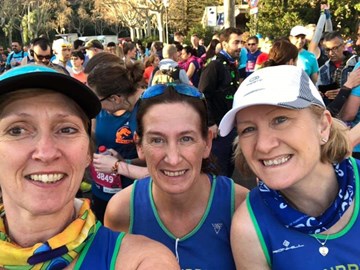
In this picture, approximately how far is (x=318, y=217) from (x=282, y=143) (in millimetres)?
357

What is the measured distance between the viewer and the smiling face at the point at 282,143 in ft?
5.58

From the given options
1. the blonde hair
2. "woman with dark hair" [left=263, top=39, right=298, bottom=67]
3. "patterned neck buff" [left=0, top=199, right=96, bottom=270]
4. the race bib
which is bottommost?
the race bib

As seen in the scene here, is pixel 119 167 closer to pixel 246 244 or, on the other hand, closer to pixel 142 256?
pixel 246 244

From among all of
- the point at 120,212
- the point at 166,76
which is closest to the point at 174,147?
the point at 120,212

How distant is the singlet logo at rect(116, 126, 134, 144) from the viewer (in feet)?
10.5

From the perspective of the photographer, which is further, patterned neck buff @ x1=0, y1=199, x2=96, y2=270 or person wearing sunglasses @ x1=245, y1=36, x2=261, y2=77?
person wearing sunglasses @ x1=245, y1=36, x2=261, y2=77

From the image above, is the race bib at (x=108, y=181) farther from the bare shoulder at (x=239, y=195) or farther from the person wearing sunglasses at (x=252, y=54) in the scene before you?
the person wearing sunglasses at (x=252, y=54)

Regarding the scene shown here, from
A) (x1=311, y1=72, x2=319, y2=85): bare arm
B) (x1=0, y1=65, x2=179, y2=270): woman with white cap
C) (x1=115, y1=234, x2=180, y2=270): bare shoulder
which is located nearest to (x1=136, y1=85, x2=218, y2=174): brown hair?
(x1=0, y1=65, x2=179, y2=270): woman with white cap

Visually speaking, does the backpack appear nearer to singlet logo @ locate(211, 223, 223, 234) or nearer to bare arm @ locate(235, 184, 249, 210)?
bare arm @ locate(235, 184, 249, 210)

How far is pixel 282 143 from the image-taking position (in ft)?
5.59

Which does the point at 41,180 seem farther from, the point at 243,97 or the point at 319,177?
the point at 319,177

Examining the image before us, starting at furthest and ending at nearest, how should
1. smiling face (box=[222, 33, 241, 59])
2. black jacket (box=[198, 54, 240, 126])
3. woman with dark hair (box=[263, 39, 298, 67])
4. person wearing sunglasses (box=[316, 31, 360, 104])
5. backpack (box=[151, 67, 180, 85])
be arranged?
smiling face (box=[222, 33, 241, 59])
black jacket (box=[198, 54, 240, 126])
woman with dark hair (box=[263, 39, 298, 67])
person wearing sunglasses (box=[316, 31, 360, 104])
backpack (box=[151, 67, 180, 85])

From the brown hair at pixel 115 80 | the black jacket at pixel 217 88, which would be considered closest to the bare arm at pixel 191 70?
the black jacket at pixel 217 88

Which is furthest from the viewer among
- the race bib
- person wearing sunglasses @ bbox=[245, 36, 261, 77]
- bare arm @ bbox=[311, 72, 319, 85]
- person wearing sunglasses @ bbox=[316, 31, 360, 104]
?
person wearing sunglasses @ bbox=[245, 36, 261, 77]
